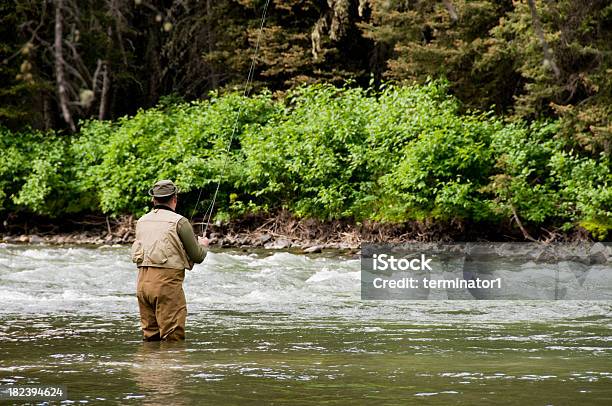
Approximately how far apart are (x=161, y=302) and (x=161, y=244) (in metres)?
0.44

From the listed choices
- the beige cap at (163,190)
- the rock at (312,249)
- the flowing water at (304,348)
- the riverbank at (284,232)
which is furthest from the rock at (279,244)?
the beige cap at (163,190)

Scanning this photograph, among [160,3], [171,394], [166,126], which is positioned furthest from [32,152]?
[171,394]

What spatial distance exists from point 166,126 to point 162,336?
17.4 meters

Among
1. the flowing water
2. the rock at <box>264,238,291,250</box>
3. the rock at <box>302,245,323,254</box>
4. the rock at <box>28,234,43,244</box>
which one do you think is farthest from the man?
the rock at <box>28,234,43,244</box>

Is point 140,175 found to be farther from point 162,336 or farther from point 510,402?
point 510,402

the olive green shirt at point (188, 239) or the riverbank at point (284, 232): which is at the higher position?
the olive green shirt at point (188, 239)

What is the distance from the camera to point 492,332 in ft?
29.5

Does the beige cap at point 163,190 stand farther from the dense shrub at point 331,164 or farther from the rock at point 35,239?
the rock at point 35,239

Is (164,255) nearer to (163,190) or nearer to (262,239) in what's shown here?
(163,190)

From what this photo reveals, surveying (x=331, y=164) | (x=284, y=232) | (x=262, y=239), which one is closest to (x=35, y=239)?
(x=262, y=239)

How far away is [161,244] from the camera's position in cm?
784

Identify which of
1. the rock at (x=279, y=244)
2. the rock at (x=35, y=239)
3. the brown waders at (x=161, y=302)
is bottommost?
the rock at (x=35, y=239)

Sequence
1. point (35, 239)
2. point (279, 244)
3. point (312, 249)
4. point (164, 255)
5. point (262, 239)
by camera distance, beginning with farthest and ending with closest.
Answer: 1. point (35, 239)
2. point (262, 239)
3. point (279, 244)
4. point (312, 249)
5. point (164, 255)

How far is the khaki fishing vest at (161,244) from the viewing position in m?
7.84
